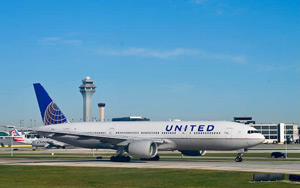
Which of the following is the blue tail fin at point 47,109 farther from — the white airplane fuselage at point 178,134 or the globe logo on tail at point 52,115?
the white airplane fuselage at point 178,134

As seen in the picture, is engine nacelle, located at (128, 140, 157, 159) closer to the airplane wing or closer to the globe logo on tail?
the airplane wing

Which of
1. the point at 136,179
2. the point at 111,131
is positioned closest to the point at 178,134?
the point at 111,131

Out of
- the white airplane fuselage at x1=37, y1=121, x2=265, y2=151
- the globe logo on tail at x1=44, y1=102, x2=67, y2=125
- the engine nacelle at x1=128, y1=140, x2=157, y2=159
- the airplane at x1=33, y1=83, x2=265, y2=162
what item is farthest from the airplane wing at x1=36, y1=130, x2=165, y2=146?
the globe logo on tail at x1=44, y1=102, x2=67, y2=125

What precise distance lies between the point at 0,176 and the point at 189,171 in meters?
17.7

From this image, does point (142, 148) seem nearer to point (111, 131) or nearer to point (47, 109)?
point (111, 131)

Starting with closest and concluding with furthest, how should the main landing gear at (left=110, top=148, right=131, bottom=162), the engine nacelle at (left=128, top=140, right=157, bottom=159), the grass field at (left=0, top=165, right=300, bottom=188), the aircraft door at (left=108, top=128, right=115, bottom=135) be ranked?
the grass field at (left=0, top=165, right=300, bottom=188), the engine nacelle at (left=128, top=140, right=157, bottom=159), the main landing gear at (left=110, top=148, right=131, bottom=162), the aircraft door at (left=108, top=128, right=115, bottom=135)

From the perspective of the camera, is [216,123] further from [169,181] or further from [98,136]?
[169,181]

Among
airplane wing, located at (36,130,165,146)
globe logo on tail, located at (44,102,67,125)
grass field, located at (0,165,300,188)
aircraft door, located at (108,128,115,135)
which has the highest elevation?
globe logo on tail, located at (44,102,67,125)

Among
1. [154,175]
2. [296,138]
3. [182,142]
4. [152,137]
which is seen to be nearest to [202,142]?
[182,142]

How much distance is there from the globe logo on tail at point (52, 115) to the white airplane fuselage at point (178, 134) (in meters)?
4.58

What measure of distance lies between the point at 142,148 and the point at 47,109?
21716mm

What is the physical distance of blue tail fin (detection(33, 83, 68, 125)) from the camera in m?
70.9

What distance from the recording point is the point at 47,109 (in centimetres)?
7106

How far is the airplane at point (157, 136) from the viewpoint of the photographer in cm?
5622
